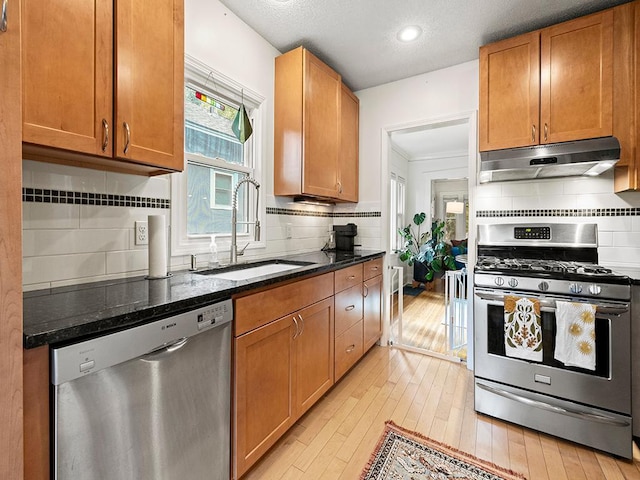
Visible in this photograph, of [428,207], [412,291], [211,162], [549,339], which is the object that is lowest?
[412,291]

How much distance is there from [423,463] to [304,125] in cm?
229

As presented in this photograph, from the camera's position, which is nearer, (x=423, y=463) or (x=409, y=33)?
(x=423, y=463)

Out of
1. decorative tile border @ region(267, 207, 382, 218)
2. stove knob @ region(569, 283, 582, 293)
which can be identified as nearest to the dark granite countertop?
decorative tile border @ region(267, 207, 382, 218)

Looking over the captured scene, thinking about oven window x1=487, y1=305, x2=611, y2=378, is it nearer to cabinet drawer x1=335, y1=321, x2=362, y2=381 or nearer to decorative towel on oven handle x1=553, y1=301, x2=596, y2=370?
decorative towel on oven handle x1=553, y1=301, x2=596, y2=370

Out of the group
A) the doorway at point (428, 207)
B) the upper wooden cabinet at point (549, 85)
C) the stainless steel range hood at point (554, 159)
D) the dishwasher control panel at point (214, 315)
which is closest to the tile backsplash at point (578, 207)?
the stainless steel range hood at point (554, 159)

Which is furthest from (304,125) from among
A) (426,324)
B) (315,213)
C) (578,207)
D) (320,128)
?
(426,324)

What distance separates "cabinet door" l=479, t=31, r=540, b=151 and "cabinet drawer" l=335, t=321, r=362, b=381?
1.72 m

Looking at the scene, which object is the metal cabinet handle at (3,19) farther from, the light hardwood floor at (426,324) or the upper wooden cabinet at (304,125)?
the light hardwood floor at (426,324)

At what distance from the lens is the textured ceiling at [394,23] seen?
195 centimetres

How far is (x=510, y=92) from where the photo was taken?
215 cm

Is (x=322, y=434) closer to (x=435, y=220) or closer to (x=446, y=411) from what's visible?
(x=446, y=411)

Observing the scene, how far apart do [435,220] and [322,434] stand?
4.84 m

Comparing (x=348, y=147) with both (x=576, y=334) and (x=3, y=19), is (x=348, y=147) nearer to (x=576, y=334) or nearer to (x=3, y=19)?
(x=576, y=334)

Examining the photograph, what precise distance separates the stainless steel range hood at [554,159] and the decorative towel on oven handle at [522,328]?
35.7 inches
